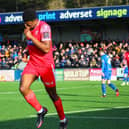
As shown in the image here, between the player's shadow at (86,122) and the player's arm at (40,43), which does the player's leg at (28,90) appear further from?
the player's shadow at (86,122)

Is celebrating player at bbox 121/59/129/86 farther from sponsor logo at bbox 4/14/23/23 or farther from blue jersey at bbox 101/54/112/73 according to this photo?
sponsor logo at bbox 4/14/23/23

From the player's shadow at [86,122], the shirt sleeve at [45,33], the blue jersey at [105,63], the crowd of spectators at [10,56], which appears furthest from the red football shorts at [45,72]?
the crowd of spectators at [10,56]

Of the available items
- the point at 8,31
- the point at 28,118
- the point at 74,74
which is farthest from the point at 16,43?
the point at 28,118

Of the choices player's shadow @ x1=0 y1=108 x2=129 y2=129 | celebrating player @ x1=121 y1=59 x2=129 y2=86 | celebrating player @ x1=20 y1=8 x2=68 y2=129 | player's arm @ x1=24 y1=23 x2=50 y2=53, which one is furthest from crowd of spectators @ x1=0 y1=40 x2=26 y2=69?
player's arm @ x1=24 y1=23 x2=50 y2=53

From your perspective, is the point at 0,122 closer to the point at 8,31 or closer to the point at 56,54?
the point at 56,54

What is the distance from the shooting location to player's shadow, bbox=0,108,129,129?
9852 mm

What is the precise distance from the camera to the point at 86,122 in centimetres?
1048

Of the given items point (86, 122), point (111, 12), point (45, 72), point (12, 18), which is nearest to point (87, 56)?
point (111, 12)

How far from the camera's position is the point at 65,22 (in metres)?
43.9

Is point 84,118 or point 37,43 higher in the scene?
point 37,43

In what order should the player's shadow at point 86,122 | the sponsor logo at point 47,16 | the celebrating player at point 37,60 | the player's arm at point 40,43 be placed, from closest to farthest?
the player's arm at point 40,43 → the celebrating player at point 37,60 → the player's shadow at point 86,122 → the sponsor logo at point 47,16

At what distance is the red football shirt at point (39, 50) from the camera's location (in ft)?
29.0

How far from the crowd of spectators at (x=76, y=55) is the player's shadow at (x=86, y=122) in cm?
2181

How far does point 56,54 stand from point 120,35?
6.91 m
